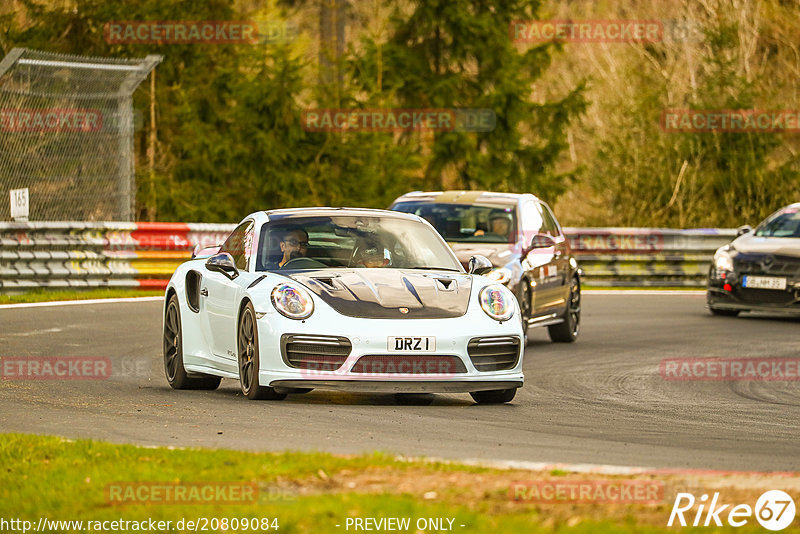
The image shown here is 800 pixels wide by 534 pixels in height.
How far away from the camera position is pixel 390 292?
9969 millimetres

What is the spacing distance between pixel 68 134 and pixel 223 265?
11065 millimetres

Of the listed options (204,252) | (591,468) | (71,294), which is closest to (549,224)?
(204,252)

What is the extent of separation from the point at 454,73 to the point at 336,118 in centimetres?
651

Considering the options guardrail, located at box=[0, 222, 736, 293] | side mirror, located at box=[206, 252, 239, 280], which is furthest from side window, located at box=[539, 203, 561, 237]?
guardrail, located at box=[0, 222, 736, 293]

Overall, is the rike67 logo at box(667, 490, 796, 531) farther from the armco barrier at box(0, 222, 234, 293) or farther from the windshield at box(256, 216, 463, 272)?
the armco barrier at box(0, 222, 234, 293)

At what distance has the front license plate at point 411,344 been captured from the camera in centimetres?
961

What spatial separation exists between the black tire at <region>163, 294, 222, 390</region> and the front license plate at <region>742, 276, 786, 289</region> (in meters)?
9.82

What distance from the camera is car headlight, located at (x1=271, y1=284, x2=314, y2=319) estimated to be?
9727mm

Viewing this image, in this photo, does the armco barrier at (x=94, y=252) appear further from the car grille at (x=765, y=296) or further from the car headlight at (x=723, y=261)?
the car grille at (x=765, y=296)

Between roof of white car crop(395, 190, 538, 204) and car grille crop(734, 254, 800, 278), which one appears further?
car grille crop(734, 254, 800, 278)

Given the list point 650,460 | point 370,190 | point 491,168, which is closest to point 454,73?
point 491,168

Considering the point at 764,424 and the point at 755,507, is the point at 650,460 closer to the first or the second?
the point at 755,507

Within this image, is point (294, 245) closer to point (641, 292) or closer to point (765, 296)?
point (765, 296)

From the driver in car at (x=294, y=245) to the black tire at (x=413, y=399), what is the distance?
4.08ft
